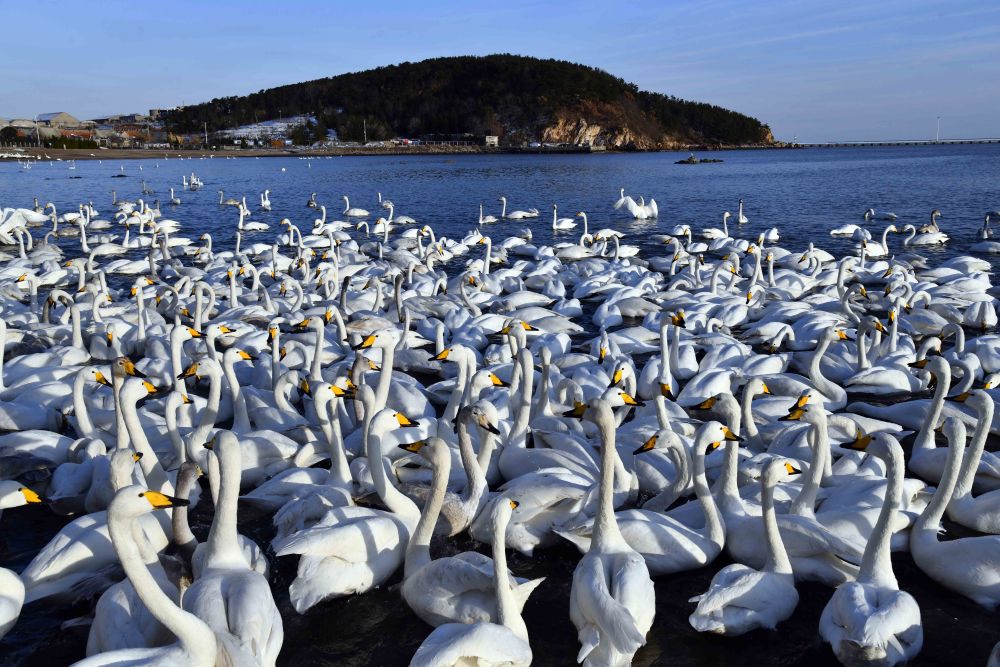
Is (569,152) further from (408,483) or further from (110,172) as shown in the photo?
(408,483)

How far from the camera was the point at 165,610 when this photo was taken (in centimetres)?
448

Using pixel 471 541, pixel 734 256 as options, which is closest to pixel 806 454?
pixel 471 541

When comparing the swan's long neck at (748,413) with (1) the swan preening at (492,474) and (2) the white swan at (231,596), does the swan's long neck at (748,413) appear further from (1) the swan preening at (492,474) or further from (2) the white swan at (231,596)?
(2) the white swan at (231,596)

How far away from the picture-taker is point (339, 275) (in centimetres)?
1975

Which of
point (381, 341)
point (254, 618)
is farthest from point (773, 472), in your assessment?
point (381, 341)

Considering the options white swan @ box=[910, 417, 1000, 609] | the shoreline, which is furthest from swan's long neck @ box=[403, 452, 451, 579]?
the shoreline

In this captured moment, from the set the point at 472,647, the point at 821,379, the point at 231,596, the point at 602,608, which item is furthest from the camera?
the point at 821,379

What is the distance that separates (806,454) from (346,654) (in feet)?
16.1

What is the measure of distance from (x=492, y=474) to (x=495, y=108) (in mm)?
153001

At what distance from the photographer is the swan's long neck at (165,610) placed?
451 centimetres

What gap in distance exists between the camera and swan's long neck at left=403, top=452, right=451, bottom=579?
20.2ft

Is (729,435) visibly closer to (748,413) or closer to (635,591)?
(635,591)

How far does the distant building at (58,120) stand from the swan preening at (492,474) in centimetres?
17547

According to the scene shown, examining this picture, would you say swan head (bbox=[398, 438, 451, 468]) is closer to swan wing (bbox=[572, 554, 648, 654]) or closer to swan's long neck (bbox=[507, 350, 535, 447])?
swan wing (bbox=[572, 554, 648, 654])
